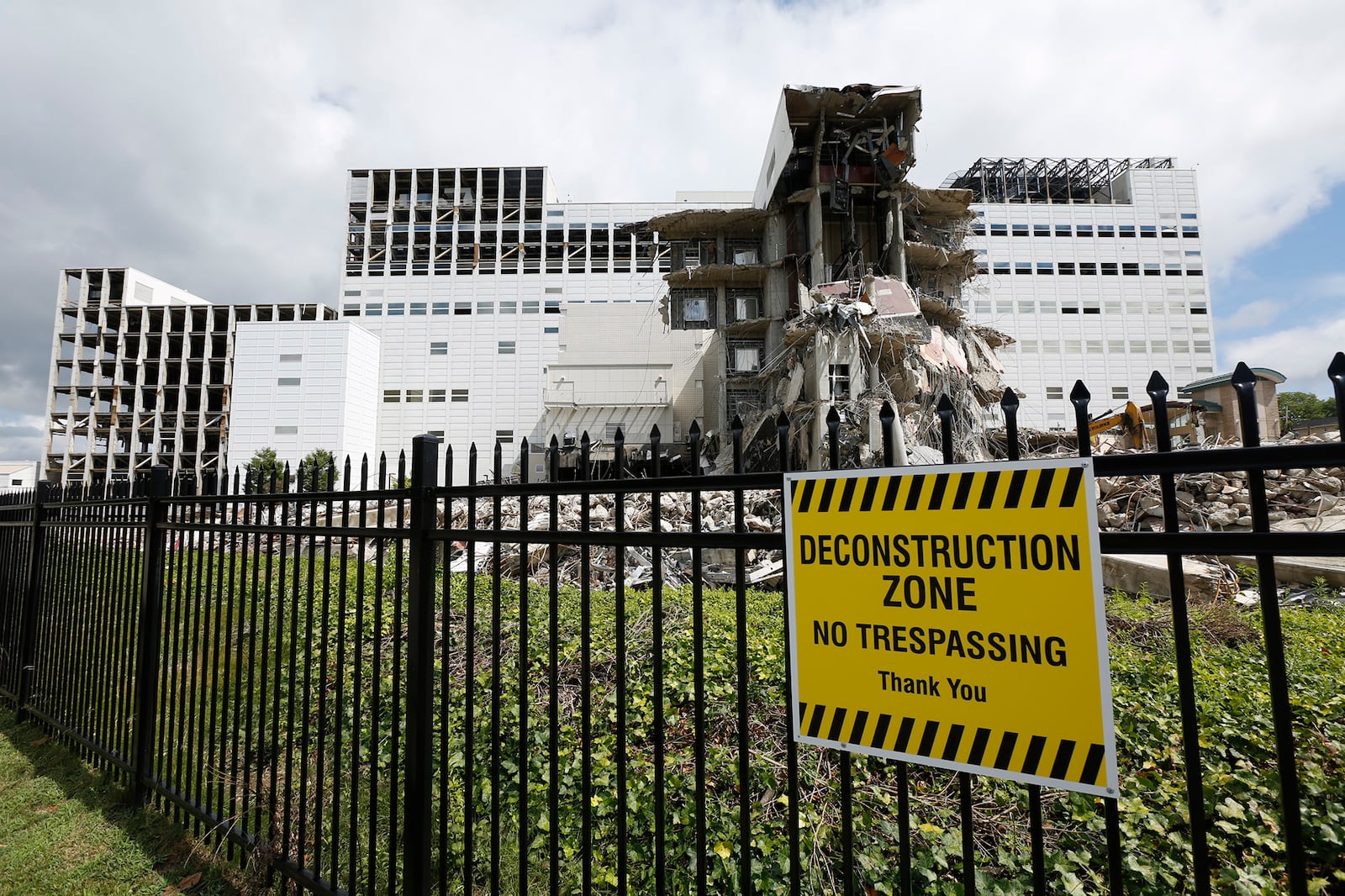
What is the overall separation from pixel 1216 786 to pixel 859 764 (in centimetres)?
172

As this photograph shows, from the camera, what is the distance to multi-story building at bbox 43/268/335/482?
185ft

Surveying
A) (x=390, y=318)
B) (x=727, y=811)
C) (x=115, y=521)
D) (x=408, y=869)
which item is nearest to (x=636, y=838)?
(x=727, y=811)

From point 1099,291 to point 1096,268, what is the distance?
1.87 m

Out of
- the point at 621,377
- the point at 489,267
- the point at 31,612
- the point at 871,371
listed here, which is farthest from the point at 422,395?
the point at 31,612

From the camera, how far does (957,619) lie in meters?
1.69

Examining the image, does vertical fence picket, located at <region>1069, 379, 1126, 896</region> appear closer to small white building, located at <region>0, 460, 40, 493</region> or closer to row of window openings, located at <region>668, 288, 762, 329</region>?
row of window openings, located at <region>668, 288, 762, 329</region>

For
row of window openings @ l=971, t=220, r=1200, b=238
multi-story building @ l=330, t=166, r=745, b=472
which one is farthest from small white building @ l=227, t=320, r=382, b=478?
row of window openings @ l=971, t=220, r=1200, b=238

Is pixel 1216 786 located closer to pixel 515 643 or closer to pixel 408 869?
pixel 408 869

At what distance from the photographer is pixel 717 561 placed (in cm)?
1355

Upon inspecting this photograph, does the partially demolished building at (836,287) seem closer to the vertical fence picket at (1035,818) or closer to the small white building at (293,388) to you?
the vertical fence picket at (1035,818)

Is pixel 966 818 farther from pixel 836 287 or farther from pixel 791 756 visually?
pixel 836 287

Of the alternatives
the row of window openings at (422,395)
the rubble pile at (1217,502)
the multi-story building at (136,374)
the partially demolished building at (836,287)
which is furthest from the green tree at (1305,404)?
the multi-story building at (136,374)

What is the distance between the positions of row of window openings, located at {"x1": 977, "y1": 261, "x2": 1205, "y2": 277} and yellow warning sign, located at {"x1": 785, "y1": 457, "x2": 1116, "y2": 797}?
183ft

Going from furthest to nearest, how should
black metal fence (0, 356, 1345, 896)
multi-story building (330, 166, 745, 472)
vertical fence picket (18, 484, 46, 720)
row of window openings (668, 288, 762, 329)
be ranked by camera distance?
multi-story building (330, 166, 745, 472)
row of window openings (668, 288, 762, 329)
vertical fence picket (18, 484, 46, 720)
black metal fence (0, 356, 1345, 896)
